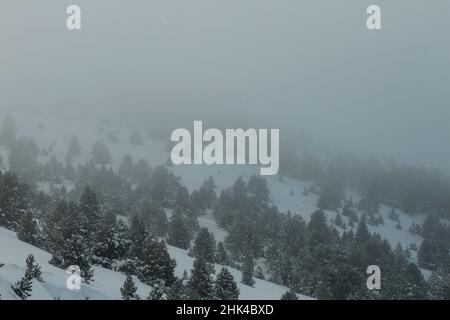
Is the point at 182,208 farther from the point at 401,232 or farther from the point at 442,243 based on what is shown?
the point at 401,232

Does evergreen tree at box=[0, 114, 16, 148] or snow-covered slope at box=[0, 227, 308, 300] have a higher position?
evergreen tree at box=[0, 114, 16, 148]

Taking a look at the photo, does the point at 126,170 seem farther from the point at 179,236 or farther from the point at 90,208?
the point at 90,208

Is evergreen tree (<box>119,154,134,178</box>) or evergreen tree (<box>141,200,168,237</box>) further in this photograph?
evergreen tree (<box>119,154,134,178</box>)

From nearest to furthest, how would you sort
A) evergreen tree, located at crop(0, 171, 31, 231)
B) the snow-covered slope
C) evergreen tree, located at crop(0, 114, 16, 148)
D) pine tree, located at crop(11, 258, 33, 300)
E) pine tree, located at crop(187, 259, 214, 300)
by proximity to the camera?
pine tree, located at crop(11, 258, 33, 300) → the snow-covered slope → pine tree, located at crop(187, 259, 214, 300) → evergreen tree, located at crop(0, 171, 31, 231) → evergreen tree, located at crop(0, 114, 16, 148)

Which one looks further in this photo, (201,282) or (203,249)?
(203,249)

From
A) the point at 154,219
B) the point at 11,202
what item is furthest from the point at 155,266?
the point at 154,219

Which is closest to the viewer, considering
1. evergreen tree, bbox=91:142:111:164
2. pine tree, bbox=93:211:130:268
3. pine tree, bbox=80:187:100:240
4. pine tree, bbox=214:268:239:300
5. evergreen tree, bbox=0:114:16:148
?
pine tree, bbox=214:268:239:300

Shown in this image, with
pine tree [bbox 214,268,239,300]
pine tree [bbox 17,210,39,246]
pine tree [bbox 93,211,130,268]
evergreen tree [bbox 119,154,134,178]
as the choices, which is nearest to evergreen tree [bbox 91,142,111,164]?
evergreen tree [bbox 119,154,134,178]

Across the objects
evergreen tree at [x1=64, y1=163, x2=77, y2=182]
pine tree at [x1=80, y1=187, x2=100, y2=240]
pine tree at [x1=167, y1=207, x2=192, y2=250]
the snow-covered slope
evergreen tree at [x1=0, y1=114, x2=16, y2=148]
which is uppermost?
evergreen tree at [x1=0, y1=114, x2=16, y2=148]

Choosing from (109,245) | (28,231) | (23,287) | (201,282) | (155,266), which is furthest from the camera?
(109,245)

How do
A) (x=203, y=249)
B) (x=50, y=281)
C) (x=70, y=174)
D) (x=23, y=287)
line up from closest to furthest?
(x=23, y=287) < (x=50, y=281) < (x=203, y=249) < (x=70, y=174)

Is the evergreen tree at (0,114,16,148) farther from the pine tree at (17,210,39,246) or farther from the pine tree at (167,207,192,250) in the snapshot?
the pine tree at (17,210,39,246)
